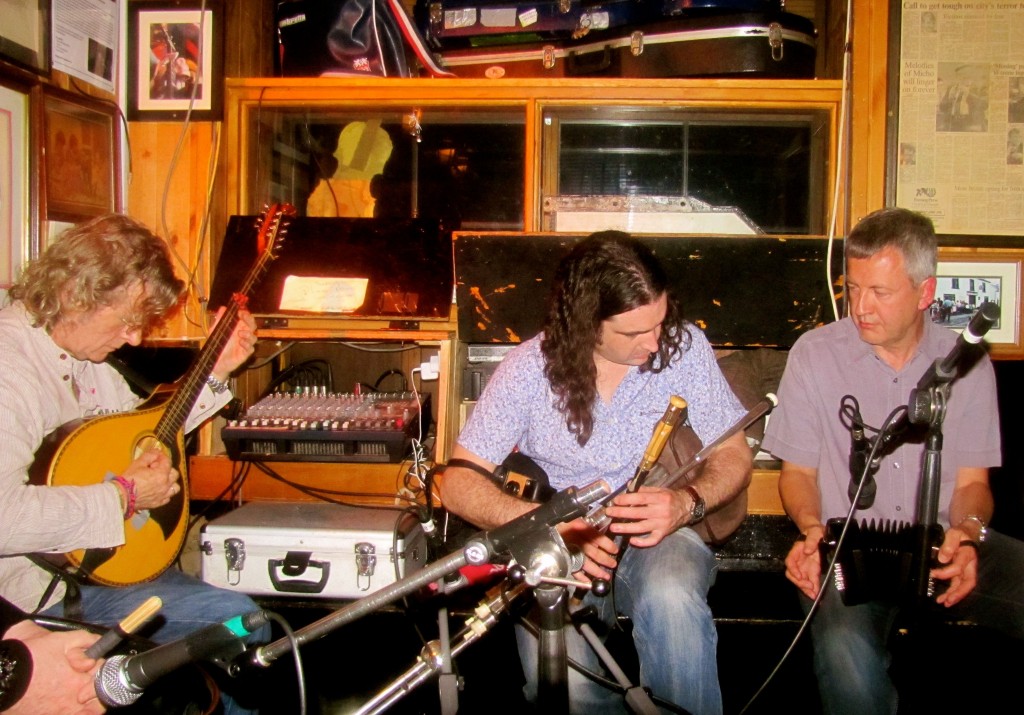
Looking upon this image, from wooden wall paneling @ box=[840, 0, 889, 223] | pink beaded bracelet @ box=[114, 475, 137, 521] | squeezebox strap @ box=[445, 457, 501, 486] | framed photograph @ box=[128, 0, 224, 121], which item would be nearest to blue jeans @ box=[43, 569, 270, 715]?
pink beaded bracelet @ box=[114, 475, 137, 521]

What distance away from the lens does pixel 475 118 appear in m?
2.64

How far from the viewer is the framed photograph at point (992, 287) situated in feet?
7.47

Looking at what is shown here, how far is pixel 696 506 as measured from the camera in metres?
1.68

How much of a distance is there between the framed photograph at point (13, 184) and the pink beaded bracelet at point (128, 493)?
2.43ft

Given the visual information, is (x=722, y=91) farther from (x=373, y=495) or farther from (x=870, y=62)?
(x=373, y=495)

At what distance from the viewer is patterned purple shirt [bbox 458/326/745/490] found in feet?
6.16

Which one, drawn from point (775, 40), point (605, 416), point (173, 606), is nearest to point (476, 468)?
point (605, 416)

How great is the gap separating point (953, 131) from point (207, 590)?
2.60 metres

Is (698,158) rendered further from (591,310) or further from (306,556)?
(306,556)

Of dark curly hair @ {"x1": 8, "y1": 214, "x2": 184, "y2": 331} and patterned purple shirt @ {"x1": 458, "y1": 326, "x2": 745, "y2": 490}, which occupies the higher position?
dark curly hair @ {"x1": 8, "y1": 214, "x2": 184, "y2": 331}

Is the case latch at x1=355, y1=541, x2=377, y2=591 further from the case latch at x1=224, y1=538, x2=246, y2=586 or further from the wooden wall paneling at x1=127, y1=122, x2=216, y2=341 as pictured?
the wooden wall paneling at x1=127, y1=122, x2=216, y2=341

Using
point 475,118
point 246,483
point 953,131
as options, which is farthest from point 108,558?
point 953,131

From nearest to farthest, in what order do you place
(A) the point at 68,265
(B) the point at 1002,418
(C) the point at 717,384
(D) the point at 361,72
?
(A) the point at 68,265 → (C) the point at 717,384 → (B) the point at 1002,418 → (D) the point at 361,72

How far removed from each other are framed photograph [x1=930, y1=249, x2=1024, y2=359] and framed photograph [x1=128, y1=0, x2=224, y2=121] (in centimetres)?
252
